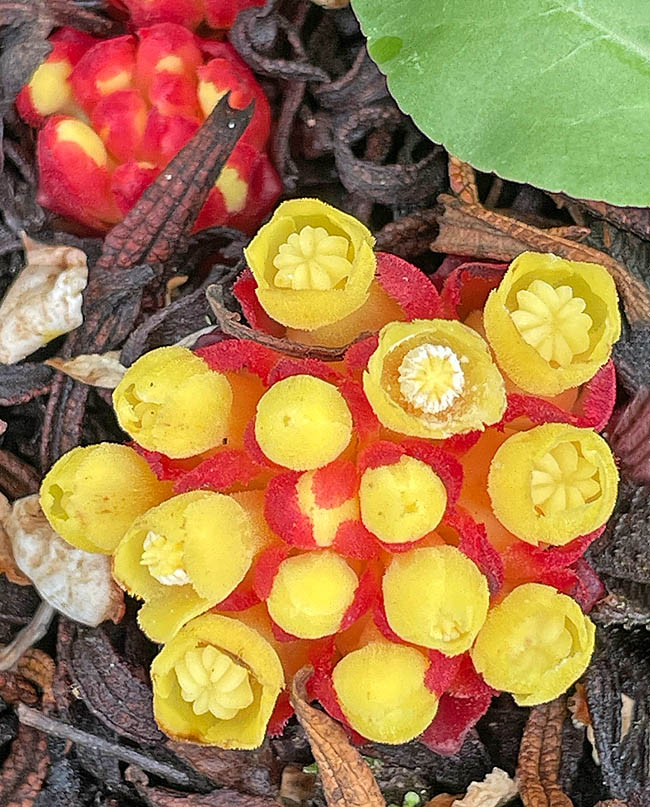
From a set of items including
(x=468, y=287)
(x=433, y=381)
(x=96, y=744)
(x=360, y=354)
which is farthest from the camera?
(x=96, y=744)

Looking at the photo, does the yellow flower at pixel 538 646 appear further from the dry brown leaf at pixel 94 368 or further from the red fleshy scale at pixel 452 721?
the dry brown leaf at pixel 94 368

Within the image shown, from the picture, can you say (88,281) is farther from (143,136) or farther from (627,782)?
(627,782)

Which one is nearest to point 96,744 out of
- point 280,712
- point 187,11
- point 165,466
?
point 280,712

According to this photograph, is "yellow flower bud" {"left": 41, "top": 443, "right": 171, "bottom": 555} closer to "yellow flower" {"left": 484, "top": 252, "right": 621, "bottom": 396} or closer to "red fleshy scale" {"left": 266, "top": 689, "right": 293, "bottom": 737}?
"red fleshy scale" {"left": 266, "top": 689, "right": 293, "bottom": 737}

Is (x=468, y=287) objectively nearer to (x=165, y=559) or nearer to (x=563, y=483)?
(x=563, y=483)

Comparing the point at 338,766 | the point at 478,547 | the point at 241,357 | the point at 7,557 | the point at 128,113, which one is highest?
the point at 128,113

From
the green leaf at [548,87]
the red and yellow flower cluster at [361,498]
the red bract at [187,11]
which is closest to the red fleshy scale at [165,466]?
the red and yellow flower cluster at [361,498]
